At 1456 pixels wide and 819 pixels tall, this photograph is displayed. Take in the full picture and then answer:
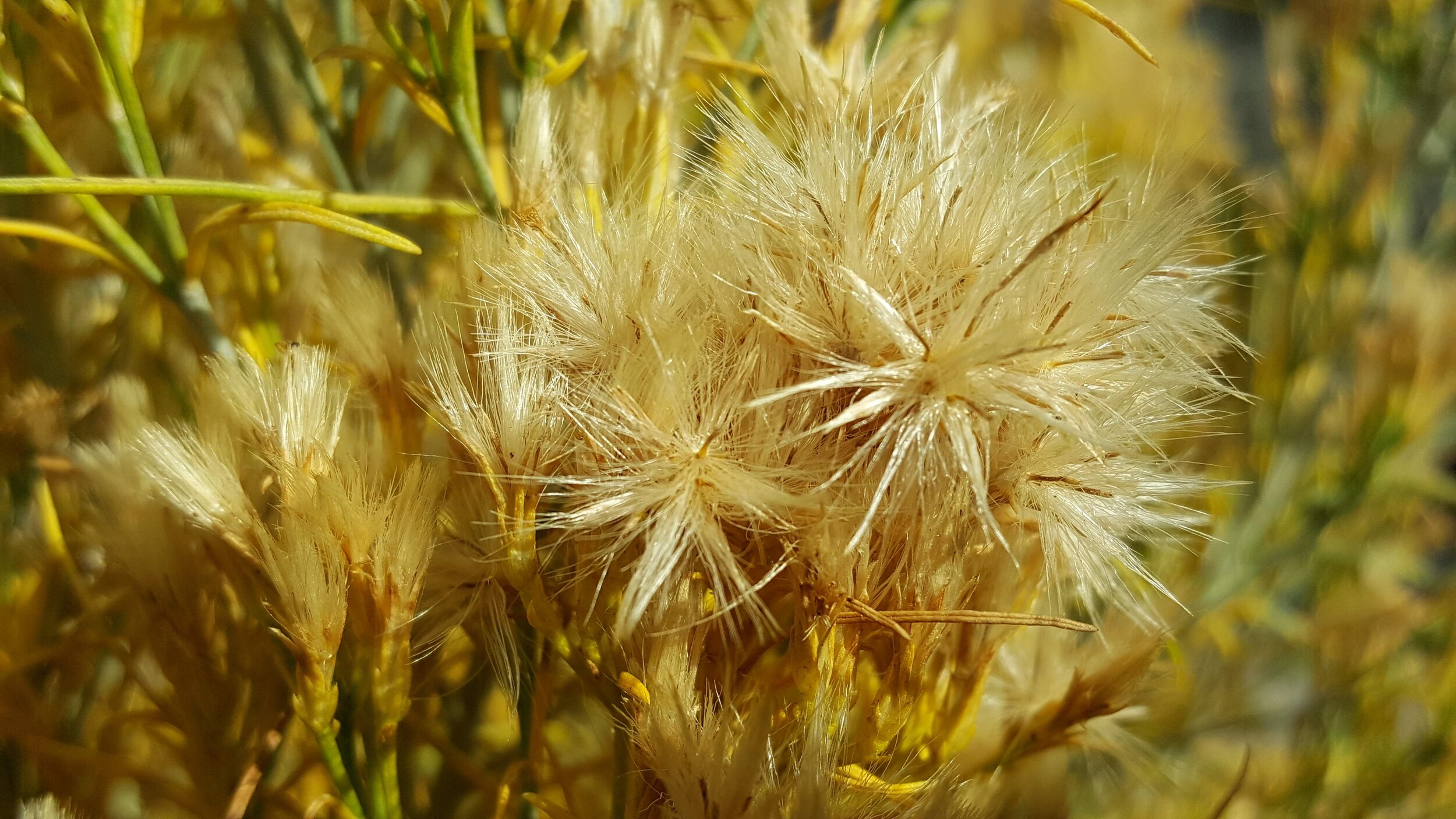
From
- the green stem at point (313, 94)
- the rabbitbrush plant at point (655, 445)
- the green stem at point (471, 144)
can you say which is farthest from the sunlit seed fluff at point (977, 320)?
the green stem at point (313, 94)

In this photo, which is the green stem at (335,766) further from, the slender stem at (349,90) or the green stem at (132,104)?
the slender stem at (349,90)

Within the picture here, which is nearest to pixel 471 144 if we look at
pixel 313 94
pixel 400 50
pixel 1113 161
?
pixel 400 50

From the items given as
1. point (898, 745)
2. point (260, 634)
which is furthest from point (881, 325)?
point (260, 634)

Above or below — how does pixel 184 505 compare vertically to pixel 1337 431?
above

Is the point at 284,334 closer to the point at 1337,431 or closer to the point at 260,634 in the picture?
the point at 260,634

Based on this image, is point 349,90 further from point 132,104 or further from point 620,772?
point 620,772

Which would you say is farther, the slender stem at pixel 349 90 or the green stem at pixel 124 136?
the slender stem at pixel 349 90

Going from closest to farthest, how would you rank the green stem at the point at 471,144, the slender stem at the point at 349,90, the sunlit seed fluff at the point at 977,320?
1. the sunlit seed fluff at the point at 977,320
2. the green stem at the point at 471,144
3. the slender stem at the point at 349,90

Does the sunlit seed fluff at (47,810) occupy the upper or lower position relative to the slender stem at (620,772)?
lower

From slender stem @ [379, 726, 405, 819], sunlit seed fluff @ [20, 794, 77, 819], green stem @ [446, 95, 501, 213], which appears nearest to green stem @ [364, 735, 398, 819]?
slender stem @ [379, 726, 405, 819]
